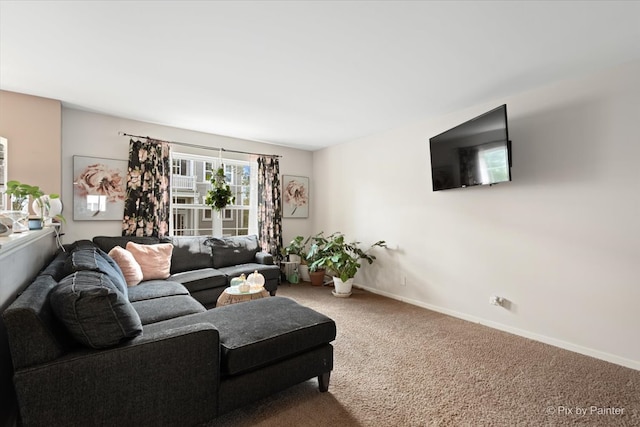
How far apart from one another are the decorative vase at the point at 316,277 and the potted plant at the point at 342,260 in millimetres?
308

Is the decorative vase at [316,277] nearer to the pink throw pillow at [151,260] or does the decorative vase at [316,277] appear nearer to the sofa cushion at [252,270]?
the sofa cushion at [252,270]

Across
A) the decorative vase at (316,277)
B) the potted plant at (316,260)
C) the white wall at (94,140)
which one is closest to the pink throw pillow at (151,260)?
the white wall at (94,140)

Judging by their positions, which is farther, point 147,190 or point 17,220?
point 147,190

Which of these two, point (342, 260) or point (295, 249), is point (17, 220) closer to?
point (342, 260)

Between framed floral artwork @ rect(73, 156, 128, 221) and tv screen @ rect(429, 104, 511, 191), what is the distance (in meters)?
3.98

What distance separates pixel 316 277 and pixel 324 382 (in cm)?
286

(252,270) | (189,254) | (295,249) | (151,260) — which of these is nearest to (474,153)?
(252,270)

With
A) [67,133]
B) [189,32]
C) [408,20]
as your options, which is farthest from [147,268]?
[408,20]

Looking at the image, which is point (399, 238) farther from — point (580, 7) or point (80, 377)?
point (80, 377)

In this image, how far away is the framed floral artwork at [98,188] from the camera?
3477 mm

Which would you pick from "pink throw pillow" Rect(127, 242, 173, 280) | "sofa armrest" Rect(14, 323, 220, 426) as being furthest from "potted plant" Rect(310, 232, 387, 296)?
"sofa armrest" Rect(14, 323, 220, 426)

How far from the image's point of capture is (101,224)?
3.63m

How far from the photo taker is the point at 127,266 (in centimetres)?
302

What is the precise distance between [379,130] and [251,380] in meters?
3.66
